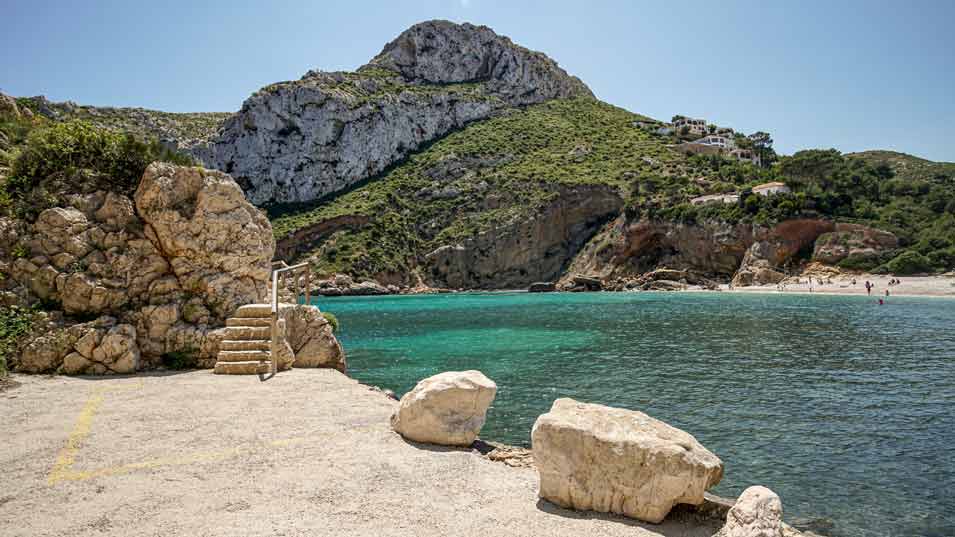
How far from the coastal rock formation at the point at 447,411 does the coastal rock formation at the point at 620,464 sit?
5.97ft

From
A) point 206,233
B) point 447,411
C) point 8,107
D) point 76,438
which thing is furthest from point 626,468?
point 8,107

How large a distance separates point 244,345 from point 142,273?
10.9 ft

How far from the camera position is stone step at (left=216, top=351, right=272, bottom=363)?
11.1 metres

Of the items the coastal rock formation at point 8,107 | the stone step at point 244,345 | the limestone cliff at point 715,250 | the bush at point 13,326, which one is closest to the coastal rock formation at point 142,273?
the bush at point 13,326

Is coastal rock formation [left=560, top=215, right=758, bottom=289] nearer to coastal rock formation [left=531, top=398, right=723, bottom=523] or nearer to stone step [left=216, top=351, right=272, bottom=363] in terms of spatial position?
stone step [left=216, top=351, right=272, bottom=363]

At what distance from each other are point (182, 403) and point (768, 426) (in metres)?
11.2

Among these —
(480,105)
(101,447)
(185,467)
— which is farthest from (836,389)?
(480,105)

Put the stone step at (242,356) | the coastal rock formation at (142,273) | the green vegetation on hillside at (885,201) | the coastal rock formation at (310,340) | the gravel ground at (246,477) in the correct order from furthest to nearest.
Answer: the green vegetation on hillside at (885,201)
the coastal rock formation at (310,340)
the stone step at (242,356)
the coastal rock formation at (142,273)
the gravel ground at (246,477)

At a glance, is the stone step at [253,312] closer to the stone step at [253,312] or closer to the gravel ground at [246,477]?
the stone step at [253,312]

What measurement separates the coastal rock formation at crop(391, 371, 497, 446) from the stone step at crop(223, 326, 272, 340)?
610cm

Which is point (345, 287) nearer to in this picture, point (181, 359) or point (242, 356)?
point (181, 359)

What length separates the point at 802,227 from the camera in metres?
63.1

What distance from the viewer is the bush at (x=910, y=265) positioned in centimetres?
5488

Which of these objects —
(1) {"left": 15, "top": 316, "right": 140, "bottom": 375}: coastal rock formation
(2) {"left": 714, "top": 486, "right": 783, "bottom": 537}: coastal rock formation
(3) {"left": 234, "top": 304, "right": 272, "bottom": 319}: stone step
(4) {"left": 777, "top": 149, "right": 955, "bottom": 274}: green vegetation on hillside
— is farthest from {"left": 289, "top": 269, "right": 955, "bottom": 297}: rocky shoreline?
(1) {"left": 15, "top": 316, "right": 140, "bottom": 375}: coastal rock formation
